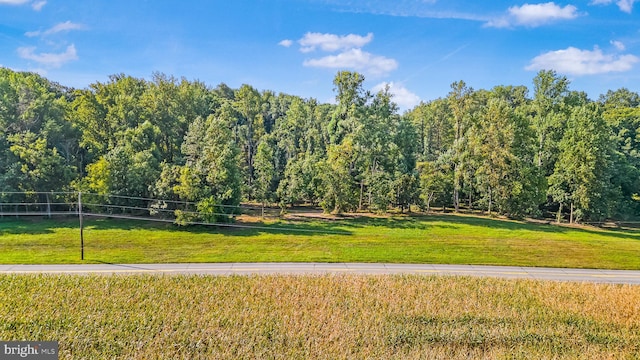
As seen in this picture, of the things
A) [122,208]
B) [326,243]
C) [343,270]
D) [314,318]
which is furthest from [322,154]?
[314,318]

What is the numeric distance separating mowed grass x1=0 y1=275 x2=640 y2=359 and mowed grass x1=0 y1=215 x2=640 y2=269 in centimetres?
652

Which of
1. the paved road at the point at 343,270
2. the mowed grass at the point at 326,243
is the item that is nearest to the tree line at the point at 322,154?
the mowed grass at the point at 326,243

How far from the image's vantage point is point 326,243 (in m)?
29.2

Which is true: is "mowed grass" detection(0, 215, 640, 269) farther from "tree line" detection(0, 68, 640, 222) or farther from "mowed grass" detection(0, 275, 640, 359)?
"mowed grass" detection(0, 275, 640, 359)

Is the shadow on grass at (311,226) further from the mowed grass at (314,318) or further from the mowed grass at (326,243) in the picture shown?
the mowed grass at (314,318)

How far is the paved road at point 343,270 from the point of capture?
68.8ft

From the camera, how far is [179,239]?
29.5 meters

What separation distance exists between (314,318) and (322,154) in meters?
35.8

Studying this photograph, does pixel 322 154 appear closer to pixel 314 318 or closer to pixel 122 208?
pixel 122 208

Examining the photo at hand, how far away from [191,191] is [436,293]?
23.1 m

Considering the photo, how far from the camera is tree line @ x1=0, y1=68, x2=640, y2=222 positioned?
34812 mm

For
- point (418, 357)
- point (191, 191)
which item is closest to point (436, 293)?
point (418, 357)

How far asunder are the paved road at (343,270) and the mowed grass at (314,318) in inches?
118

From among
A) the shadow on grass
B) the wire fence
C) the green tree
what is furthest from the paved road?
the green tree
